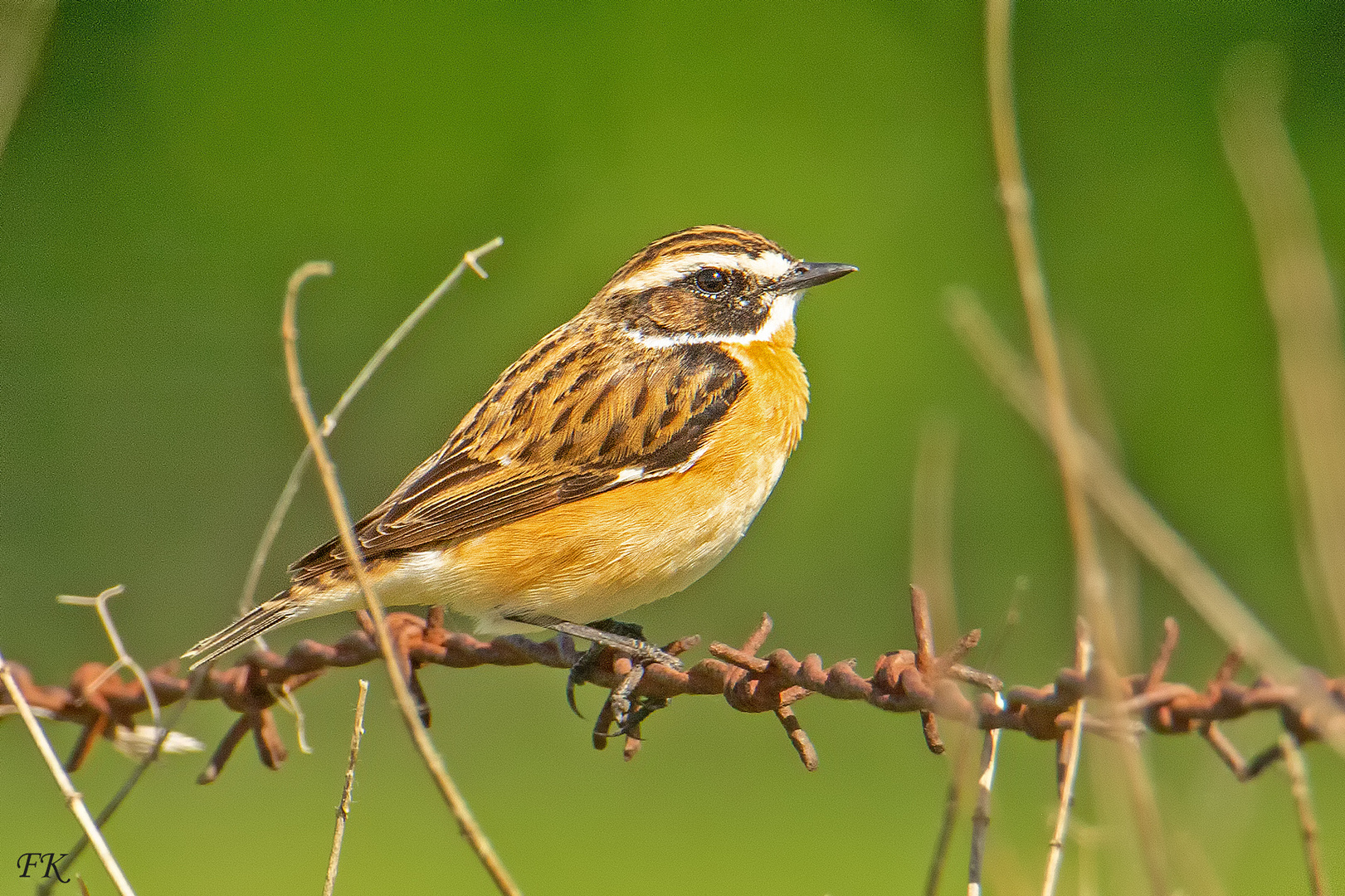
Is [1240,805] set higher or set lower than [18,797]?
higher

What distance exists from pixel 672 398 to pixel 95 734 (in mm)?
2076

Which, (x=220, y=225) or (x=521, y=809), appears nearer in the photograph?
(x=521, y=809)

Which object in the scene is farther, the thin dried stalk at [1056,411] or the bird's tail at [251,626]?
the bird's tail at [251,626]

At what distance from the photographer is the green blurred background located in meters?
11.7

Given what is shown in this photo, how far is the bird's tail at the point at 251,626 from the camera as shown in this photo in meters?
4.45

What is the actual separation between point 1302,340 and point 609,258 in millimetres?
9044

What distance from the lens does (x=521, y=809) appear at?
8758 mm

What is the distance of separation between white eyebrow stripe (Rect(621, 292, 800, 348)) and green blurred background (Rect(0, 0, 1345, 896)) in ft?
17.0

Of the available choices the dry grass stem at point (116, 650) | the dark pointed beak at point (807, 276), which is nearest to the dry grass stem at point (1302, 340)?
the dark pointed beak at point (807, 276)

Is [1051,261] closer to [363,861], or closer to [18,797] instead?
[363,861]

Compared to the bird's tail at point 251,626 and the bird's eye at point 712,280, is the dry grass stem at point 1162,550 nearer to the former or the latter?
the bird's tail at point 251,626

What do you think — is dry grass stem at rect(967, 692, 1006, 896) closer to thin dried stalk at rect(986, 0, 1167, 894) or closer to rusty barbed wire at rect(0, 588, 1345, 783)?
rusty barbed wire at rect(0, 588, 1345, 783)

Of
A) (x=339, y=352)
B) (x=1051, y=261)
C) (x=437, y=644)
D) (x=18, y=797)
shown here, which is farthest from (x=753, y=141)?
(x=437, y=644)

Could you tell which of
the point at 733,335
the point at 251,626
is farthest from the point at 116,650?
the point at 733,335
